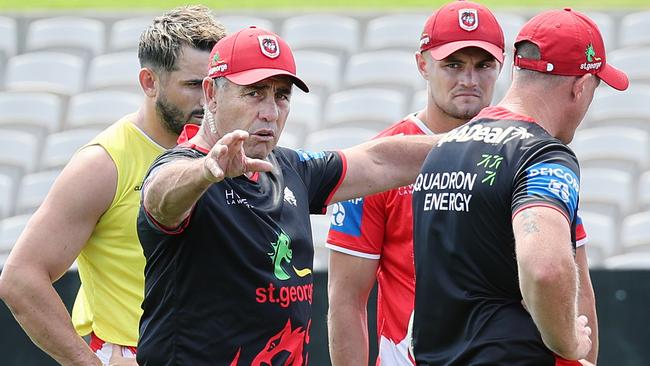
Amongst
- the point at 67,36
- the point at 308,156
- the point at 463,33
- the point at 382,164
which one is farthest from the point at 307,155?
the point at 67,36

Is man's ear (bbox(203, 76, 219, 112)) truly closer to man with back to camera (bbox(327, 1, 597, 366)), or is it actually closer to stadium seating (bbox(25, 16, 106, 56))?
man with back to camera (bbox(327, 1, 597, 366))

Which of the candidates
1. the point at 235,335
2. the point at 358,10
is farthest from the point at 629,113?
the point at 235,335

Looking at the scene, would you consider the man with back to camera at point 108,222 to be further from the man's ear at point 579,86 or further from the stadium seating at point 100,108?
the stadium seating at point 100,108

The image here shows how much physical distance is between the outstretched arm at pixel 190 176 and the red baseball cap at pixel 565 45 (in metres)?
0.90

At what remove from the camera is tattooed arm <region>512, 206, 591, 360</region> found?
2.87 meters

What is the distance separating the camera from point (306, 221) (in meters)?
3.56

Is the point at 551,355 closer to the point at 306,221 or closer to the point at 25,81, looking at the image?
the point at 306,221

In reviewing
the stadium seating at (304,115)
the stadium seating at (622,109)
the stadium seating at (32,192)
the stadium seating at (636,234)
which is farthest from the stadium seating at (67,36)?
the stadium seating at (636,234)

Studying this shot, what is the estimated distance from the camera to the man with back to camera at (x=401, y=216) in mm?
4371

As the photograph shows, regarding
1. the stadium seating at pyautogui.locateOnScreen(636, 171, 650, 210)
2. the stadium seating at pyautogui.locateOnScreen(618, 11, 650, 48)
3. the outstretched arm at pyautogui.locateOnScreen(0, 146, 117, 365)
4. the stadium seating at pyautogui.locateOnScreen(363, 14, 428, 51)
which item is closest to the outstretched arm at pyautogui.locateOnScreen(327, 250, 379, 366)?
the outstretched arm at pyautogui.locateOnScreen(0, 146, 117, 365)

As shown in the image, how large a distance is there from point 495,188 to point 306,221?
2.37 feet

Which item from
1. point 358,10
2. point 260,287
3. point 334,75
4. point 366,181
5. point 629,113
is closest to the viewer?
point 260,287

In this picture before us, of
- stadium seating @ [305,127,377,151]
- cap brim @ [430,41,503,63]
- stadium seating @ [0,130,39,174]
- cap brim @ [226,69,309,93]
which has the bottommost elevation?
stadium seating @ [0,130,39,174]

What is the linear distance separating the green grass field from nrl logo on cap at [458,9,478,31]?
22.3 ft
